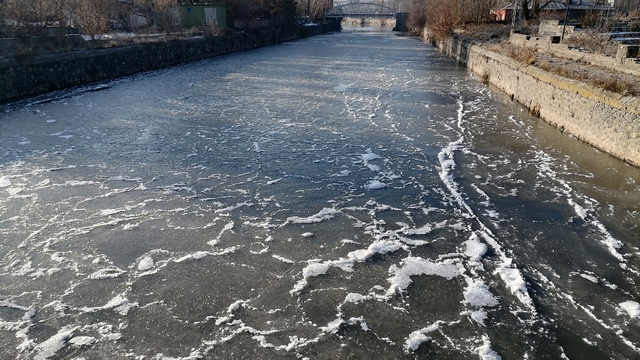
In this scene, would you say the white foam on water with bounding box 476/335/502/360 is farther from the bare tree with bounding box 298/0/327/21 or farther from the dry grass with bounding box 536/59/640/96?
the bare tree with bounding box 298/0/327/21

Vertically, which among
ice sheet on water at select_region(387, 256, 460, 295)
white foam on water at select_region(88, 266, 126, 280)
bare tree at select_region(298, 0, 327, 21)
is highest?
bare tree at select_region(298, 0, 327, 21)

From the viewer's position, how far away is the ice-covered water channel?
168 inches

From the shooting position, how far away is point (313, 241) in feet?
19.5

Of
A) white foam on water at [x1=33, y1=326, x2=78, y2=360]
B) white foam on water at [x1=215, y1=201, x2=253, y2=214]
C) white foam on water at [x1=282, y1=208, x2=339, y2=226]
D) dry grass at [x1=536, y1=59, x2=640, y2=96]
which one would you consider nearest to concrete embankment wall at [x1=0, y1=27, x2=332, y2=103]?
white foam on water at [x1=215, y1=201, x2=253, y2=214]

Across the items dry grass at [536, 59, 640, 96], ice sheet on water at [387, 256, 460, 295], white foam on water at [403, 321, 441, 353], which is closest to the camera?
white foam on water at [403, 321, 441, 353]

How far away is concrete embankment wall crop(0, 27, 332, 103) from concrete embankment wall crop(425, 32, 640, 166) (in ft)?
53.0

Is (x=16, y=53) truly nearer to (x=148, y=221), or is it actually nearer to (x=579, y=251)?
(x=148, y=221)

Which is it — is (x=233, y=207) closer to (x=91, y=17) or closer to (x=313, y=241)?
(x=313, y=241)

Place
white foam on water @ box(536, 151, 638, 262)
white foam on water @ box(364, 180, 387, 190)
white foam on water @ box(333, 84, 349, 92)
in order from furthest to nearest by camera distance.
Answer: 1. white foam on water @ box(333, 84, 349, 92)
2. white foam on water @ box(364, 180, 387, 190)
3. white foam on water @ box(536, 151, 638, 262)

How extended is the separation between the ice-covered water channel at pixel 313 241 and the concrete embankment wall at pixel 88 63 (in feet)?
13.4

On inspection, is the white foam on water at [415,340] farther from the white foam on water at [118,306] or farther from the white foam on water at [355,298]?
the white foam on water at [118,306]

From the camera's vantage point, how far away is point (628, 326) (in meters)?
A: 4.38

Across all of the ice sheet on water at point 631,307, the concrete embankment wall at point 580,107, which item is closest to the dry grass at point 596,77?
the concrete embankment wall at point 580,107

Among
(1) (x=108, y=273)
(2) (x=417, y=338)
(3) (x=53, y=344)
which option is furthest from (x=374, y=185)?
(3) (x=53, y=344)
